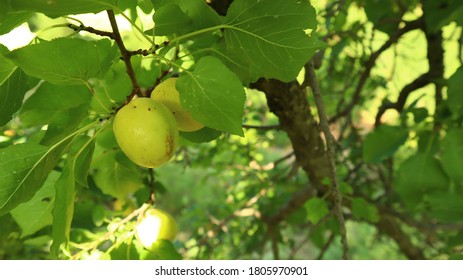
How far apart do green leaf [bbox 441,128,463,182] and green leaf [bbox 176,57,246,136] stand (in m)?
0.68

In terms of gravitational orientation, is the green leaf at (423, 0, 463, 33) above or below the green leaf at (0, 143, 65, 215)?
above

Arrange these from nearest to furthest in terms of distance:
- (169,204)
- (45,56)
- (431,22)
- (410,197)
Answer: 1. (45,56)
2. (431,22)
3. (410,197)
4. (169,204)

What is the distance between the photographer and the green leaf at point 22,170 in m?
0.72

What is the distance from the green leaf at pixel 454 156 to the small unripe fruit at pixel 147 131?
73 centimetres

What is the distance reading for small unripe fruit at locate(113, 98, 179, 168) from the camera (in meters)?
0.72

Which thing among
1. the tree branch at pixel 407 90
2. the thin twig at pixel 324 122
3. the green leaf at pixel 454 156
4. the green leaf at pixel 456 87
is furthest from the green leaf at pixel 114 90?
the tree branch at pixel 407 90

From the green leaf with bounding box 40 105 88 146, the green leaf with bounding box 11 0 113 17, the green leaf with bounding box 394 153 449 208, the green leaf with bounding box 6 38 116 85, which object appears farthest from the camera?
the green leaf with bounding box 394 153 449 208

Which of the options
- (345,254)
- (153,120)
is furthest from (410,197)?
(153,120)

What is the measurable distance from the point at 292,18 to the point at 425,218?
216 centimetres

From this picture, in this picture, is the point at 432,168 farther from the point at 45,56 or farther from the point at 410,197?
the point at 45,56

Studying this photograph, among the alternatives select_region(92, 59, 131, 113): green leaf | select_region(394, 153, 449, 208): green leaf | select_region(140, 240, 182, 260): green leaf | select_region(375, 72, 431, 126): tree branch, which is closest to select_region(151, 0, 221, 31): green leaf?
select_region(92, 59, 131, 113): green leaf

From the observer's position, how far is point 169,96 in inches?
30.9

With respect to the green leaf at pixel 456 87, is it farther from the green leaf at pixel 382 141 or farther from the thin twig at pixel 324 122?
the green leaf at pixel 382 141

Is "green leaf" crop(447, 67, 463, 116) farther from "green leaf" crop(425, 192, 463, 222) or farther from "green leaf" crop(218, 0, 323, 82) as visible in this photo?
"green leaf" crop(218, 0, 323, 82)
